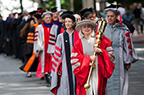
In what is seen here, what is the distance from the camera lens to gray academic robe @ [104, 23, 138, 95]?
25.6 ft

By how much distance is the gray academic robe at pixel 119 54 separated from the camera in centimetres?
780

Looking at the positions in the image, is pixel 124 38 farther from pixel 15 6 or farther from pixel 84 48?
pixel 15 6

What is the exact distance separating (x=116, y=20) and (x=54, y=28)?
2627mm

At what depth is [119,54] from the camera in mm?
7789

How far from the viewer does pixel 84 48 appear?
21.6 ft

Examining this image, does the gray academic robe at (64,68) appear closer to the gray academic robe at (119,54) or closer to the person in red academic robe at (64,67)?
the person in red academic robe at (64,67)

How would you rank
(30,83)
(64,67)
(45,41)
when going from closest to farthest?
(64,67), (45,41), (30,83)

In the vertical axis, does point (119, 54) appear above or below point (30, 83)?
above

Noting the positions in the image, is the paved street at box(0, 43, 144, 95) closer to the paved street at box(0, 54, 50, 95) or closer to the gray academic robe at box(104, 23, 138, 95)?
the paved street at box(0, 54, 50, 95)

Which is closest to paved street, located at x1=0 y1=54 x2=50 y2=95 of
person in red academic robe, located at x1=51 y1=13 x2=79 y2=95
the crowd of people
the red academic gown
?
the crowd of people

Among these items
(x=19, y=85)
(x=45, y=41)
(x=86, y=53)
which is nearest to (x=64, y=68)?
(x=86, y=53)

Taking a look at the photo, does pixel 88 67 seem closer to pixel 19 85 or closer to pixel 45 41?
pixel 45 41

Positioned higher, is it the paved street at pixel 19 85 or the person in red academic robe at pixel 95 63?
the person in red academic robe at pixel 95 63

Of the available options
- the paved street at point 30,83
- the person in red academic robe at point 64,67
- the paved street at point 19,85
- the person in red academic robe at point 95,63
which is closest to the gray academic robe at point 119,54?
the person in red academic robe at point 64,67
